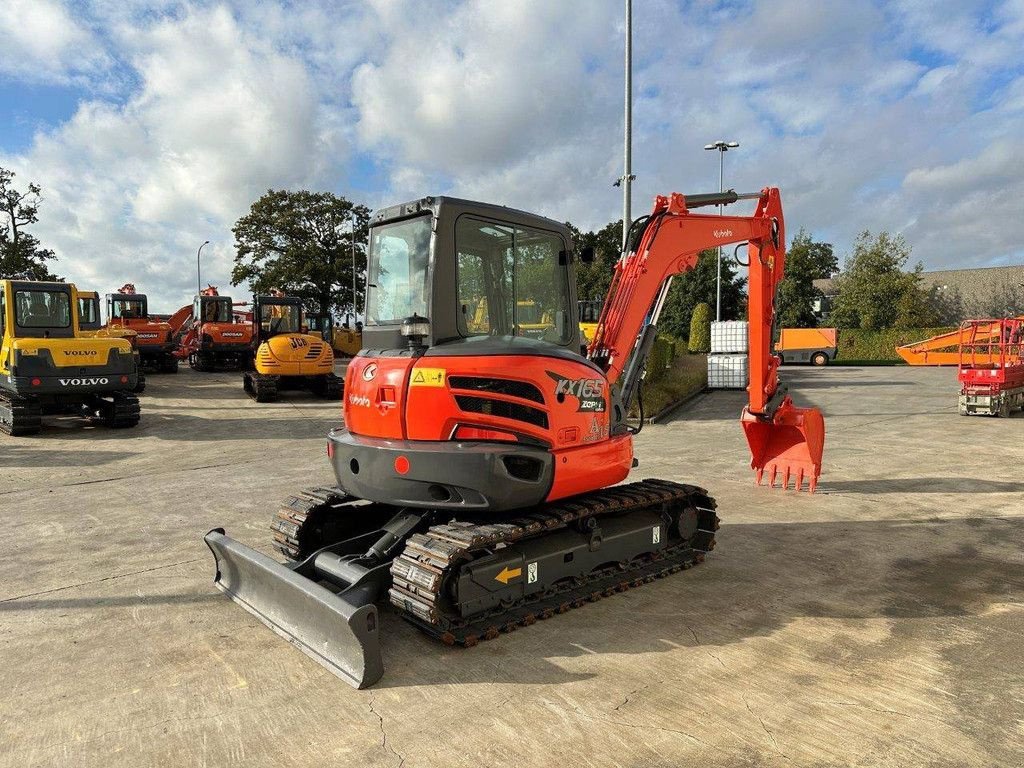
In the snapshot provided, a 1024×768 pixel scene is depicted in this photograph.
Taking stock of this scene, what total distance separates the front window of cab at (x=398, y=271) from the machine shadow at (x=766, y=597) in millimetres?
2151

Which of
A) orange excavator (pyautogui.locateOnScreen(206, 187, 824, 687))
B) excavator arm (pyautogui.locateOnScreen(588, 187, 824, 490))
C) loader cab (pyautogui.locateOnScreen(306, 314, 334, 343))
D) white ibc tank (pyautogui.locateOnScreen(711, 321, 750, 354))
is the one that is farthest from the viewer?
loader cab (pyautogui.locateOnScreen(306, 314, 334, 343))

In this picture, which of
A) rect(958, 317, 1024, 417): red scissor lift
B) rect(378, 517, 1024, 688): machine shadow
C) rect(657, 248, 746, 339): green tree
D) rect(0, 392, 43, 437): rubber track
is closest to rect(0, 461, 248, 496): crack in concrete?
rect(0, 392, 43, 437): rubber track

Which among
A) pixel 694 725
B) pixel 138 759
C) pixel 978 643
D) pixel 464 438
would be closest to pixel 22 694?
pixel 138 759

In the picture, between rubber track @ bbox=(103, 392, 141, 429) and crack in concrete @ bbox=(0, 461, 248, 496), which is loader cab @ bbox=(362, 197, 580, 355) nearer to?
crack in concrete @ bbox=(0, 461, 248, 496)

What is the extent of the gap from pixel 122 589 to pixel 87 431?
1013 cm

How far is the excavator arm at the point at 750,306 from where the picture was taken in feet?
20.8

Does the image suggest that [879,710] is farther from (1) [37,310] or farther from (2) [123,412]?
(1) [37,310]

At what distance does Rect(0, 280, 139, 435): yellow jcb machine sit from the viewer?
1325cm

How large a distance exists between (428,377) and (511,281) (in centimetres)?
103

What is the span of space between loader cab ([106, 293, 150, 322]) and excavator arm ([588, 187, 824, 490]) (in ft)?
93.3

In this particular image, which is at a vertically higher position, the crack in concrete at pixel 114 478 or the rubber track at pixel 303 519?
the rubber track at pixel 303 519

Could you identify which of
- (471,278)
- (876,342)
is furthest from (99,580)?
(876,342)

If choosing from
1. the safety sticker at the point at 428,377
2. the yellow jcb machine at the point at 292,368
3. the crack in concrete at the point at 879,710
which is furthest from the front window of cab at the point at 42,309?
the crack in concrete at the point at 879,710

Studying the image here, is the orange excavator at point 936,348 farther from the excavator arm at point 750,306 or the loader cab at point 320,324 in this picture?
the loader cab at point 320,324
